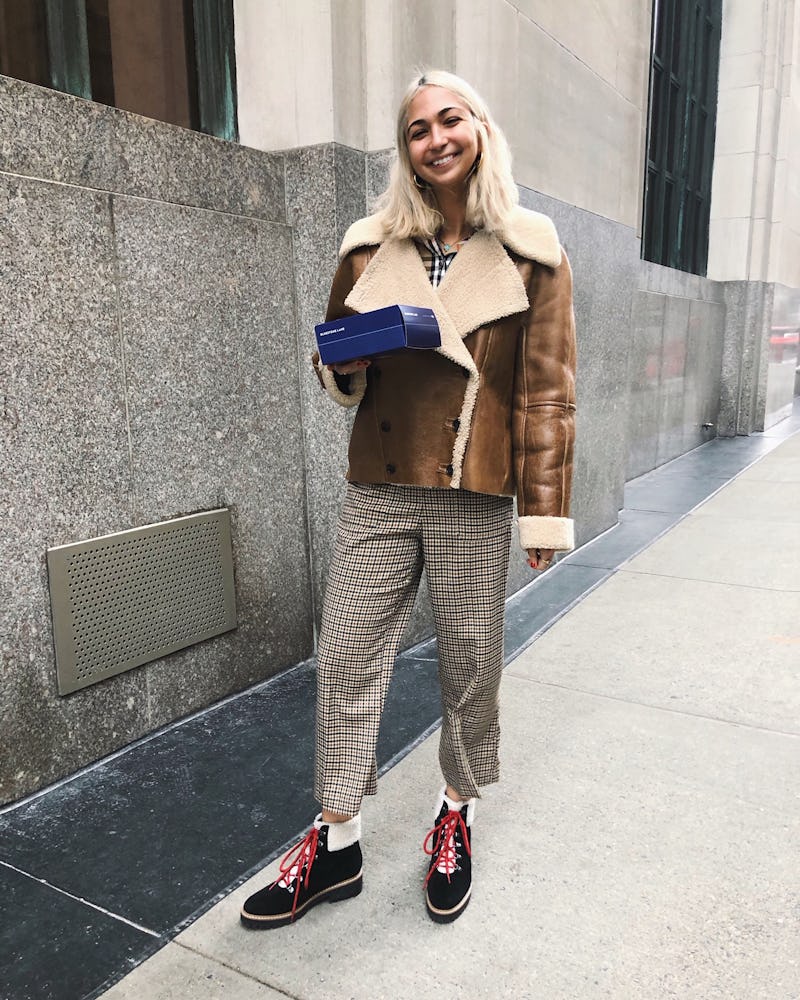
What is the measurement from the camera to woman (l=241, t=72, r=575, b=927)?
209 cm

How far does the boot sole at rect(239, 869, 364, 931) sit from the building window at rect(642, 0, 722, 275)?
28.4 feet

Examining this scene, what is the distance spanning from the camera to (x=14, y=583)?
9.00ft

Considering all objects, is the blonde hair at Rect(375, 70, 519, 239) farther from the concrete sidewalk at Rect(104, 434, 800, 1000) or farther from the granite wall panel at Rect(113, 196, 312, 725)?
the concrete sidewalk at Rect(104, 434, 800, 1000)

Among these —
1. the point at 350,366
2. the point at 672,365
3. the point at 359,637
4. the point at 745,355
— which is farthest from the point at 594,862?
the point at 745,355

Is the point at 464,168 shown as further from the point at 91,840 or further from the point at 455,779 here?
the point at 91,840

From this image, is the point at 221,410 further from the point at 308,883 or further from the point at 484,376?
the point at 308,883

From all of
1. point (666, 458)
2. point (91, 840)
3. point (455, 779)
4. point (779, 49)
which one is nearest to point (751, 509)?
point (666, 458)

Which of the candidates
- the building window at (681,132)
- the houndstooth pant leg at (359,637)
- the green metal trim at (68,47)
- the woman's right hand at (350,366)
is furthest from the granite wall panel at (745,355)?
the woman's right hand at (350,366)

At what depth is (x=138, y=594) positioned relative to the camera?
3.17m

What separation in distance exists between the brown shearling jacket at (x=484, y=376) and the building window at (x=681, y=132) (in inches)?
319

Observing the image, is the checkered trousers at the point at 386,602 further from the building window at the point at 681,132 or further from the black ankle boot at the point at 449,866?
the building window at the point at 681,132

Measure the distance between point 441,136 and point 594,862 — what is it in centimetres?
205

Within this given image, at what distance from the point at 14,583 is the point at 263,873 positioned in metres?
1.23

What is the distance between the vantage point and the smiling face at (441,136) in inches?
80.6
